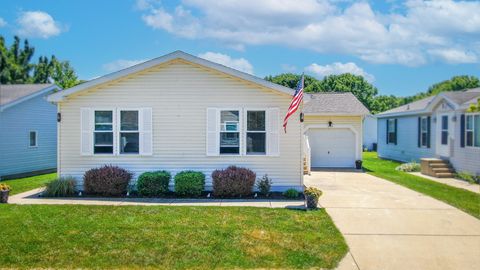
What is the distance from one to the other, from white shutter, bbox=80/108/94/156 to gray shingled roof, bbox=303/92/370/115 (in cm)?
1070

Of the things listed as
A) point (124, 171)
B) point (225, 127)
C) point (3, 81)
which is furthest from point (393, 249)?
point (3, 81)

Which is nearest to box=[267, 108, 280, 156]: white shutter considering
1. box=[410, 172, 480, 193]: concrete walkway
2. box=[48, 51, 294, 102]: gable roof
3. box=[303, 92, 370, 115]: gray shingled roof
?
box=[48, 51, 294, 102]: gable roof

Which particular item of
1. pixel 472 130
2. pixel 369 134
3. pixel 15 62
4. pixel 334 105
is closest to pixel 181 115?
pixel 334 105

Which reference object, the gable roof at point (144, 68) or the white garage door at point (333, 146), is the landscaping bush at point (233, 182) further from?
the white garage door at point (333, 146)

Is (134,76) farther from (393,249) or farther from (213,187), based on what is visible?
(393,249)

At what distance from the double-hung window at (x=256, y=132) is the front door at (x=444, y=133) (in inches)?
392

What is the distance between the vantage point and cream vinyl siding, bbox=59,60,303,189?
510 inches

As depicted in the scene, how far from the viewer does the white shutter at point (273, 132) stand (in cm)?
1288

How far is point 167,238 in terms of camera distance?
24.9 ft

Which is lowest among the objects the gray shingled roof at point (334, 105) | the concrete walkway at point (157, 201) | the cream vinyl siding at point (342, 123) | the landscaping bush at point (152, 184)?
the concrete walkway at point (157, 201)

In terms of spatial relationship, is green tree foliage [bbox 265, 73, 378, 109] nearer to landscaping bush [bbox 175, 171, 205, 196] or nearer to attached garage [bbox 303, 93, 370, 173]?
attached garage [bbox 303, 93, 370, 173]

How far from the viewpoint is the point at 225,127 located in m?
13.1

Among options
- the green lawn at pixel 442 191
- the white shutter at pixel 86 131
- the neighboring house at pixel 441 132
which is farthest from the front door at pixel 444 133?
the white shutter at pixel 86 131

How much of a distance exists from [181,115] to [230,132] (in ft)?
5.34
